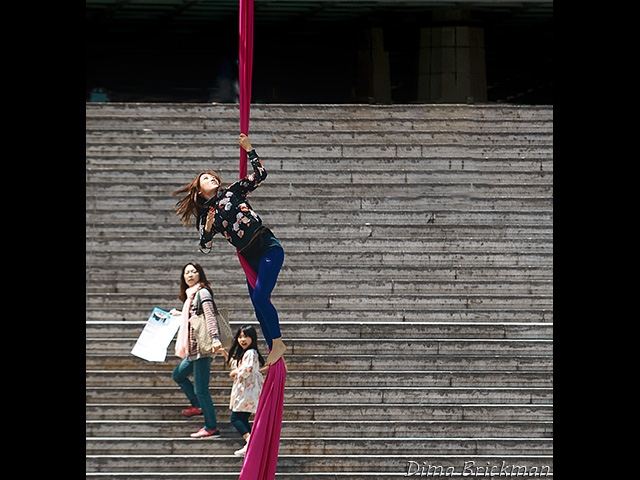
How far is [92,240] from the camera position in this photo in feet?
47.4

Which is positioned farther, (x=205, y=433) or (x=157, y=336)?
(x=157, y=336)

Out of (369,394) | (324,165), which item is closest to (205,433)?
(369,394)

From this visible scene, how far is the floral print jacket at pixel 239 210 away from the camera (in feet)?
32.2

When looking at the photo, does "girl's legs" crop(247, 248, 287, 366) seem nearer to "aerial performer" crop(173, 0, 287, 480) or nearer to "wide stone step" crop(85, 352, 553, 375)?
"aerial performer" crop(173, 0, 287, 480)

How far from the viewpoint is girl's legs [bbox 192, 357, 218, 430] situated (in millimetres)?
11547

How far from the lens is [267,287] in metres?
9.72

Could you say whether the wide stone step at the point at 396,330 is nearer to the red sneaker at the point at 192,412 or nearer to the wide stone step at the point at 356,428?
the wide stone step at the point at 356,428

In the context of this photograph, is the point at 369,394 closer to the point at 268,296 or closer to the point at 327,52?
the point at 268,296

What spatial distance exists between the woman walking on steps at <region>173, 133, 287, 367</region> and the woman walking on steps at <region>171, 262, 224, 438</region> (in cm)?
156

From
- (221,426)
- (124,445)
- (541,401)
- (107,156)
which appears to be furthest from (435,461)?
(107,156)

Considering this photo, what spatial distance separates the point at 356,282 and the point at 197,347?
3060 millimetres

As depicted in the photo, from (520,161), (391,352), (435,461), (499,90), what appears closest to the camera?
(435,461)

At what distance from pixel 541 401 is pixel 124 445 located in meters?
4.37

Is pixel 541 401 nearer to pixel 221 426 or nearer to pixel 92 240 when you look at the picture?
pixel 221 426
